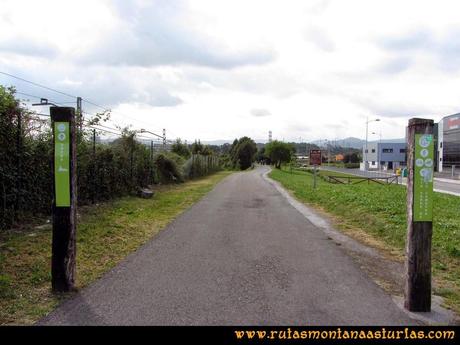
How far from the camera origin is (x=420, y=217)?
4328 millimetres

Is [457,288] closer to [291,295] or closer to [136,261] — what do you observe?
[291,295]

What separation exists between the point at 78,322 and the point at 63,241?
52.2 inches

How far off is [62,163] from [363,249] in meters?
5.46

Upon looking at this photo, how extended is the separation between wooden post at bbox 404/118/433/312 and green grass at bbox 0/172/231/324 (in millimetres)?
3988

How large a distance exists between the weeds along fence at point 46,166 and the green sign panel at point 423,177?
727 cm

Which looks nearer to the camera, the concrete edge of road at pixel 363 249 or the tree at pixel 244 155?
the concrete edge of road at pixel 363 249

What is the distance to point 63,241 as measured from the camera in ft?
15.8

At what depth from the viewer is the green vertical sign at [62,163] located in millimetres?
4801

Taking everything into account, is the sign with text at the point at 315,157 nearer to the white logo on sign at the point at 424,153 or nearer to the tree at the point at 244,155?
the white logo on sign at the point at 424,153

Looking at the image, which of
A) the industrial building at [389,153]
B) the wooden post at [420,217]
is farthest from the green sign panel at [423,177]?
the industrial building at [389,153]

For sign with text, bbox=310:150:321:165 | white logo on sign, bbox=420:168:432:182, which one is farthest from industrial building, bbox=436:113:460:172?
white logo on sign, bbox=420:168:432:182

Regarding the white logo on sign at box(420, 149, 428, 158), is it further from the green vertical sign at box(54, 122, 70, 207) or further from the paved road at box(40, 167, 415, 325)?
the green vertical sign at box(54, 122, 70, 207)

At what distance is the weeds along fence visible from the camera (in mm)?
7832

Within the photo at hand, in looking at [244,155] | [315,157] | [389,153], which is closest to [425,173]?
[315,157]
